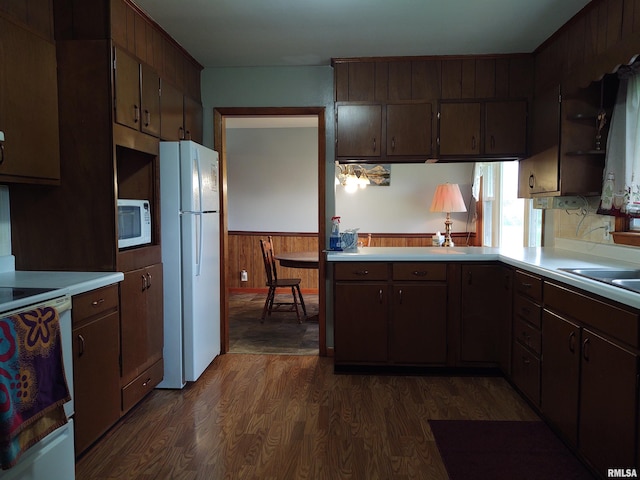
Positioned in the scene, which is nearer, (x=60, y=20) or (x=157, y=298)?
(x=60, y=20)

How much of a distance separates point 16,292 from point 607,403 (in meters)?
2.39

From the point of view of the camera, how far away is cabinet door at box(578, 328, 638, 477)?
170cm

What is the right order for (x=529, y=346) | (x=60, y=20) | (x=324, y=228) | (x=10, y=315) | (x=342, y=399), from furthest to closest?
(x=324, y=228) → (x=342, y=399) → (x=529, y=346) → (x=60, y=20) → (x=10, y=315)

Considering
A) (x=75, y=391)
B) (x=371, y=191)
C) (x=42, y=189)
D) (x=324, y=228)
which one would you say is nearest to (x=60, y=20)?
(x=42, y=189)

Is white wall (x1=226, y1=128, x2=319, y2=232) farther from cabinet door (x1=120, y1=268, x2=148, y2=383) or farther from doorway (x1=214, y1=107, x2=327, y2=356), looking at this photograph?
cabinet door (x1=120, y1=268, x2=148, y2=383)

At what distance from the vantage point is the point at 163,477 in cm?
207

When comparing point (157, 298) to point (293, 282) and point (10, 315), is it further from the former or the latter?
point (293, 282)

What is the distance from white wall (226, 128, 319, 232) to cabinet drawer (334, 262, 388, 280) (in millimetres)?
3324

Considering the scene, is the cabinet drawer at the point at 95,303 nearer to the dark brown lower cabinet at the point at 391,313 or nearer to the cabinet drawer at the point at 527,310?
the dark brown lower cabinet at the point at 391,313

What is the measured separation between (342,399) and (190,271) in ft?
4.23

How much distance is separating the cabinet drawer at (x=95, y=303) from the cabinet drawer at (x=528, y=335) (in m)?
2.27

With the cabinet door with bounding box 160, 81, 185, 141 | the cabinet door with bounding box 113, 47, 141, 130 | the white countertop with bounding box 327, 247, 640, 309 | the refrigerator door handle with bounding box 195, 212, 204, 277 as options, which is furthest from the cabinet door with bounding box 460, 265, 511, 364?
the cabinet door with bounding box 113, 47, 141, 130

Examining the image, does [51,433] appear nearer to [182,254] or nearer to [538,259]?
[182,254]

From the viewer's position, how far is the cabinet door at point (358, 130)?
3.48 m
